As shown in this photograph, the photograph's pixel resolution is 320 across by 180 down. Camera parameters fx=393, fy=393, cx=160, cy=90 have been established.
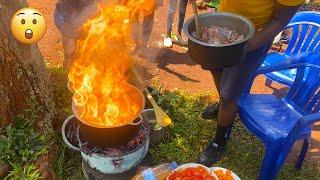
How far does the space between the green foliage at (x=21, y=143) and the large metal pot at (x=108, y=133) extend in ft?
1.72

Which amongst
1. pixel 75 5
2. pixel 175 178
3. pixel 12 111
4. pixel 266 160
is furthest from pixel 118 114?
pixel 75 5

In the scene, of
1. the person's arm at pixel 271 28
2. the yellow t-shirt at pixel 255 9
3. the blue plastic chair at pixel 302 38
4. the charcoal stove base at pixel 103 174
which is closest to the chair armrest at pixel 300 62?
the blue plastic chair at pixel 302 38

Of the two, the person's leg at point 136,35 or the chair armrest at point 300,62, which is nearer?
the chair armrest at point 300,62

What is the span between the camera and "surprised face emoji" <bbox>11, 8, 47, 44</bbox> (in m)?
3.82

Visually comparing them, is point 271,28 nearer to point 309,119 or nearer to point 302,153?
→ point 309,119

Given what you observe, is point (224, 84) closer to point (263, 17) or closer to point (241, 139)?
point (263, 17)

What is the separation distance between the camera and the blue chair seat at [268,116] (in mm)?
4406

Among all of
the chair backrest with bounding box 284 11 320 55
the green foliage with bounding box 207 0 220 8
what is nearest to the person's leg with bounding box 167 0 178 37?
the green foliage with bounding box 207 0 220 8

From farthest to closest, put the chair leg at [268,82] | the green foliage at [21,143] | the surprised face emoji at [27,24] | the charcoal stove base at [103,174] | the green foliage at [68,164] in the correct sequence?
the chair leg at [268,82] < the green foliage at [68,164] < the charcoal stove base at [103,174] < the green foliage at [21,143] < the surprised face emoji at [27,24]

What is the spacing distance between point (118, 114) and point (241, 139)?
2.01 m

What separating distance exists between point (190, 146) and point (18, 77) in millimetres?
2375

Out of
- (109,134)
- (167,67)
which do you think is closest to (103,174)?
(109,134)

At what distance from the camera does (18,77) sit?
4.35 metres

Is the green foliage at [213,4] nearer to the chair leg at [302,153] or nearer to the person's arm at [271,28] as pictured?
the chair leg at [302,153]
